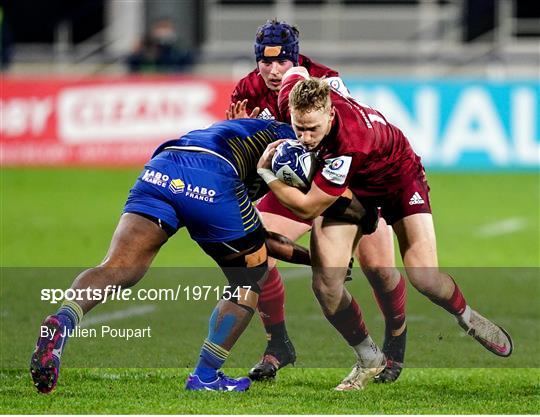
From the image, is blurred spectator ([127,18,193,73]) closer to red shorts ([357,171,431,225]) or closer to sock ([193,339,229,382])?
red shorts ([357,171,431,225])

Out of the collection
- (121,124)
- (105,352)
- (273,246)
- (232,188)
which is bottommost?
(121,124)

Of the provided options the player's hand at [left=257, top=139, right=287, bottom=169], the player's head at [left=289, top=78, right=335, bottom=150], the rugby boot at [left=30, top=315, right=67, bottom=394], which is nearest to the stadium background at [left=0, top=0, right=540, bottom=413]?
the rugby boot at [left=30, top=315, right=67, bottom=394]

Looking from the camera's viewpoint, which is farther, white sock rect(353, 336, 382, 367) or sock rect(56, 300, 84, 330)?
white sock rect(353, 336, 382, 367)

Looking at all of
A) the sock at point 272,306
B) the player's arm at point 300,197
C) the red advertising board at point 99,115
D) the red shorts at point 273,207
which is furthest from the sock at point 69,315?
the red advertising board at point 99,115

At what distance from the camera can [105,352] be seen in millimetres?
7859

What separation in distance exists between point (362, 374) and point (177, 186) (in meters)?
1.57

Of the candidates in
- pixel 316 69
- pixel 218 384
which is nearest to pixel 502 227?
pixel 316 69

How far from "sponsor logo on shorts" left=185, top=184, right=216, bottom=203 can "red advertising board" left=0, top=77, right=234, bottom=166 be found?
13.6 meters

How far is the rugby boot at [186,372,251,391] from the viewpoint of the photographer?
7.09 m

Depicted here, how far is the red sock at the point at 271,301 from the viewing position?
26.2 ft

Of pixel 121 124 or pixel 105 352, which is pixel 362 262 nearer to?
pixel 105 352

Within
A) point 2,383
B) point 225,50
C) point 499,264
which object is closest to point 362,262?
point 2,383

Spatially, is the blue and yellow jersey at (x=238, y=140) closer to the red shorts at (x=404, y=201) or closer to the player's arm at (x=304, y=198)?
the player's arm at (x=304, y=198)

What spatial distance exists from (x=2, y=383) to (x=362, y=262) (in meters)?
2.33
